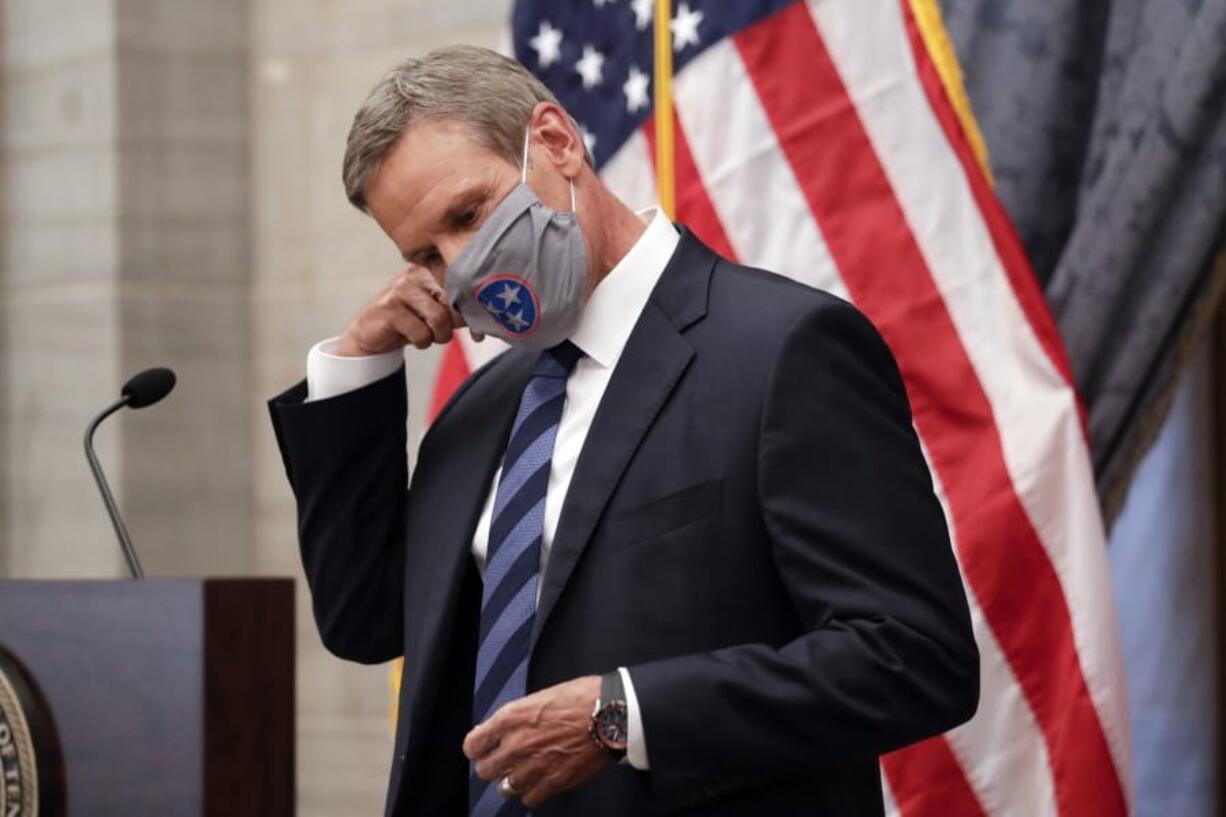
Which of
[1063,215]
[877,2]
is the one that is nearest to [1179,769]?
[1063,215]

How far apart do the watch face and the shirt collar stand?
1.44 feet

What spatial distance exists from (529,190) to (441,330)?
299 mm

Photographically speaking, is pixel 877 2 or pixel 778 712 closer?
pixel 778 712

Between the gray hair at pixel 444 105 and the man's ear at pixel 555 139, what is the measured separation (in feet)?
0.04

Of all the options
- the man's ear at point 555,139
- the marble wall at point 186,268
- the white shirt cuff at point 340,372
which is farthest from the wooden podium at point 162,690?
the marble wall at point 186,268

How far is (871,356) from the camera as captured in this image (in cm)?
196

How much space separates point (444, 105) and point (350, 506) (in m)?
0.51

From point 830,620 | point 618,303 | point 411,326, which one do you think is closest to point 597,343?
point 618,303

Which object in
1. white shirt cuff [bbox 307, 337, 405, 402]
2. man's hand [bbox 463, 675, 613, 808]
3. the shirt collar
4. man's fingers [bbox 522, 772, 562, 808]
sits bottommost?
man's fingers [bbox 522, 772, 562, 808]

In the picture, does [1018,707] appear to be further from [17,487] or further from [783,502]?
[17,487]

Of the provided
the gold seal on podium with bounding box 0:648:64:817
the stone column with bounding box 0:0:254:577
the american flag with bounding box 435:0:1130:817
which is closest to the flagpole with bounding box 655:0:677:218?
the american flag with bounding box 435:0:1130:817

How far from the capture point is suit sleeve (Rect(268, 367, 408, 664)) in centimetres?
230

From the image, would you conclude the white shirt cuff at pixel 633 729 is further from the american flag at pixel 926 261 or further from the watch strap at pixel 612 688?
the american flag at pixel 926 261

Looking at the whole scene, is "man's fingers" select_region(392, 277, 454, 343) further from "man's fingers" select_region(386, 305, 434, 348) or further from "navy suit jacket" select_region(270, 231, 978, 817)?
"navy suit jacket" select_region(270, 231, 978, 817)
